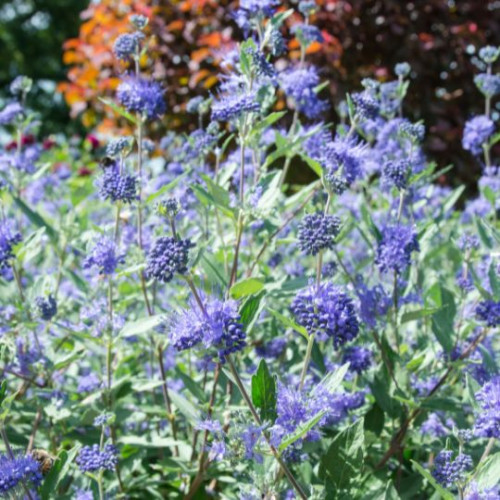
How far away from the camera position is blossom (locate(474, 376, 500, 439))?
1923 mm

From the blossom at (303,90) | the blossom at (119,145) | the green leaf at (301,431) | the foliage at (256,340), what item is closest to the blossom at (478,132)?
the foliage at (256,340)

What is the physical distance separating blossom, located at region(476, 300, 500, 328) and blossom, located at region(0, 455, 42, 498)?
144 cm

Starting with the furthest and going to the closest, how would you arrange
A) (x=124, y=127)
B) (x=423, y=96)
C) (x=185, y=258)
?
(x=124, y=127) < (x=423, y=96) < (x=185, y=258)

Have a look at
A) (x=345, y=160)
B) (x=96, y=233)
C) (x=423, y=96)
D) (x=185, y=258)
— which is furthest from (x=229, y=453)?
(x=423, y=96)

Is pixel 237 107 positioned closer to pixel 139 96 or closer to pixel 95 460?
pixel 139 96

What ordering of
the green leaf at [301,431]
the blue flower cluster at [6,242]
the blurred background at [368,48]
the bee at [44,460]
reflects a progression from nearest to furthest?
the green leaf at [301,431] → the bee at [44,460] → the blue flower cluster at [6,242] → the blurred background at [368,48]

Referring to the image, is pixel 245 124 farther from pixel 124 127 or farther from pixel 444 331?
pixel 124 127

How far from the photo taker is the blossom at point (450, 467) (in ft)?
6.23

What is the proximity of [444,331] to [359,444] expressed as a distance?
68 centimetres

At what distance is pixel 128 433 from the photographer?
3.15 m

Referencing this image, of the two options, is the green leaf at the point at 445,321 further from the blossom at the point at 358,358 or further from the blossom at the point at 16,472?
the blossom at the point at 16,472

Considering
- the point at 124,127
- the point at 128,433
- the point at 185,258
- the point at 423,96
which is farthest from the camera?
the point at 124,127

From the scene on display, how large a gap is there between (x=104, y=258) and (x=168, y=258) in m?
0.80

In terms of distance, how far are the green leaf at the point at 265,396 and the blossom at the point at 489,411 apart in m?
0.53
